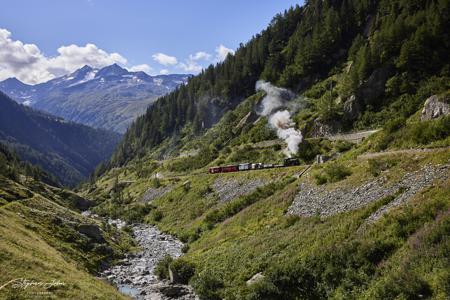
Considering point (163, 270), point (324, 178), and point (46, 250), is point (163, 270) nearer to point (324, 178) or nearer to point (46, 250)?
point (46, 250)

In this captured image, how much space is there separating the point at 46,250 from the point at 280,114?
7955 centimetres

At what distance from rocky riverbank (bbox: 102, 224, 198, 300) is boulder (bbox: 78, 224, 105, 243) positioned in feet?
16.5

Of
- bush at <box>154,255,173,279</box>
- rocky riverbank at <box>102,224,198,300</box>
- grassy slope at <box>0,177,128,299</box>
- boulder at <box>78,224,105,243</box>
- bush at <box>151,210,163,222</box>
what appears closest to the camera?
grassy slope at <box>0,177,128,299</box>

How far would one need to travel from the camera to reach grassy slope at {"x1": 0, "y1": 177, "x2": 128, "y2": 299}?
85.7 feet

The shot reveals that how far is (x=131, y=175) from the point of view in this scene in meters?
142

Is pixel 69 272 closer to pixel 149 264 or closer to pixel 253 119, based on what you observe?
pixel 149 264

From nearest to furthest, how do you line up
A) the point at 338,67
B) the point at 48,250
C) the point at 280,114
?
the point at 48,250 → the point at 280,114 → the point at 338,67

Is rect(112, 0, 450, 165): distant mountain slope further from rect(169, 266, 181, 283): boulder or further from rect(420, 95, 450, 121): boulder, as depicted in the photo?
rect(169, 266, 181, 283): boulder

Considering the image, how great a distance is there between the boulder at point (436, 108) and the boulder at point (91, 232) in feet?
158

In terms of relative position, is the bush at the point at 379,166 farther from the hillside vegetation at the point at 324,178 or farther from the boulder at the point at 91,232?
the boulder at the point at 91,232

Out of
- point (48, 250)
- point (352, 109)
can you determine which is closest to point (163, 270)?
point (48, 250)

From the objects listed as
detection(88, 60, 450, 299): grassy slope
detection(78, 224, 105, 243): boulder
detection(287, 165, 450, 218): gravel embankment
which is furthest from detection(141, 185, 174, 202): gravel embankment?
detection(287, 165, 450, 218): gravel embankment

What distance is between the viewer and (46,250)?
1435 inches

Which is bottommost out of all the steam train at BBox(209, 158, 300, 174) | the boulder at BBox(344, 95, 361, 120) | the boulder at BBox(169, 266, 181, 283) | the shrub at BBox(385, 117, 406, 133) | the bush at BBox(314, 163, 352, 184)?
the boulder at BBox(169, 266, 181, 283)
